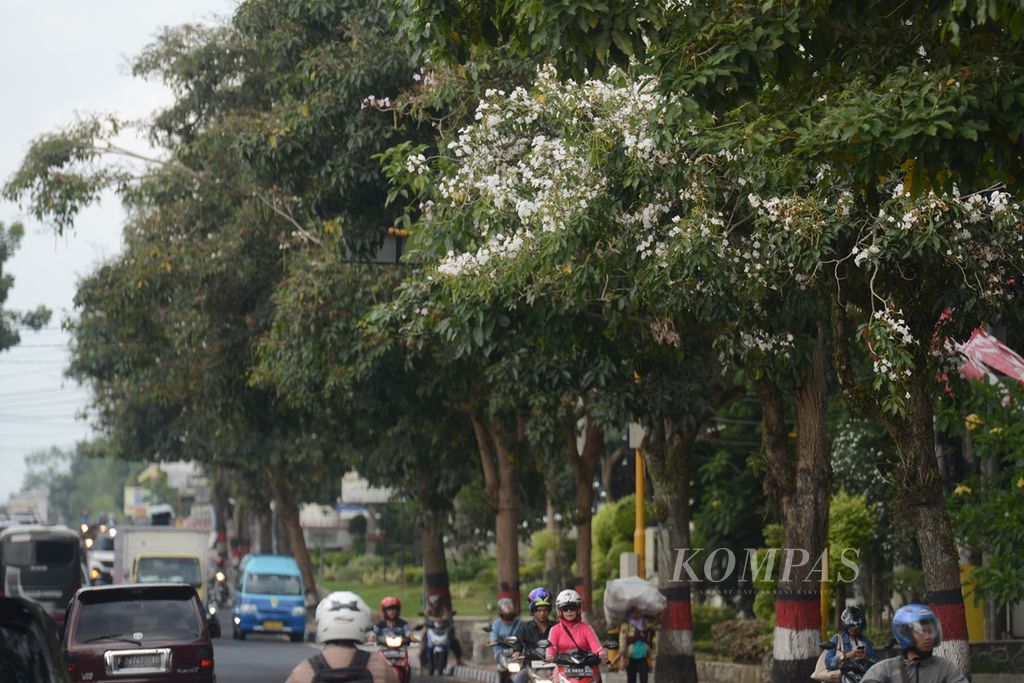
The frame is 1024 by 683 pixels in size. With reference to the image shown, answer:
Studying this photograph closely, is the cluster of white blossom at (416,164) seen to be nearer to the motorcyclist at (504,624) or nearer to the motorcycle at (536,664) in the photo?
the motorcyclist at (504,624)

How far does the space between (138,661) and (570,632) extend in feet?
13.7

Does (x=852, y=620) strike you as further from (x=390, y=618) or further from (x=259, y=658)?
(x=259, y=658)

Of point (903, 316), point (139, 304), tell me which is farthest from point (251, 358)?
point (903, 316)

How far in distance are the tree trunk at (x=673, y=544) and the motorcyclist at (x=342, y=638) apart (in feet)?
46.9

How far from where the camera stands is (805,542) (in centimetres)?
1753

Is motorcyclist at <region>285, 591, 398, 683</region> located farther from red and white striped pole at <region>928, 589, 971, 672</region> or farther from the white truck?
the white truck

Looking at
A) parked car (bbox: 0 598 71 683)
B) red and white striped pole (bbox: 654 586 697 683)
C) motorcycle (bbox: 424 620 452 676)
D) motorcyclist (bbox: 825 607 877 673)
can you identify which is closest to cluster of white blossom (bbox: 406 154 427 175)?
motorcyclist (bbox: 825 607 877 673)

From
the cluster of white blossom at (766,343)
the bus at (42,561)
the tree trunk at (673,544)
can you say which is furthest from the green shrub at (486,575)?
the cluster of white blossom at (766,343)

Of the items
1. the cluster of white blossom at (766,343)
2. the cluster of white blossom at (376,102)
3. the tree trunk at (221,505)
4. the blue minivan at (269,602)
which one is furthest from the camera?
the tree trunk at (221,505)

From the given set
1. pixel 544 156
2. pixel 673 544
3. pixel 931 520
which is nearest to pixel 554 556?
pixel 673 544

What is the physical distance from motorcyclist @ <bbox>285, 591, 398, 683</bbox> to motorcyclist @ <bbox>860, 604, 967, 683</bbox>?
98.4 inches

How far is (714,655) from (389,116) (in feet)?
34.0

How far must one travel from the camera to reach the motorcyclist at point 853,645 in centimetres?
1416

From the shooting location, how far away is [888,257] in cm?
1395
